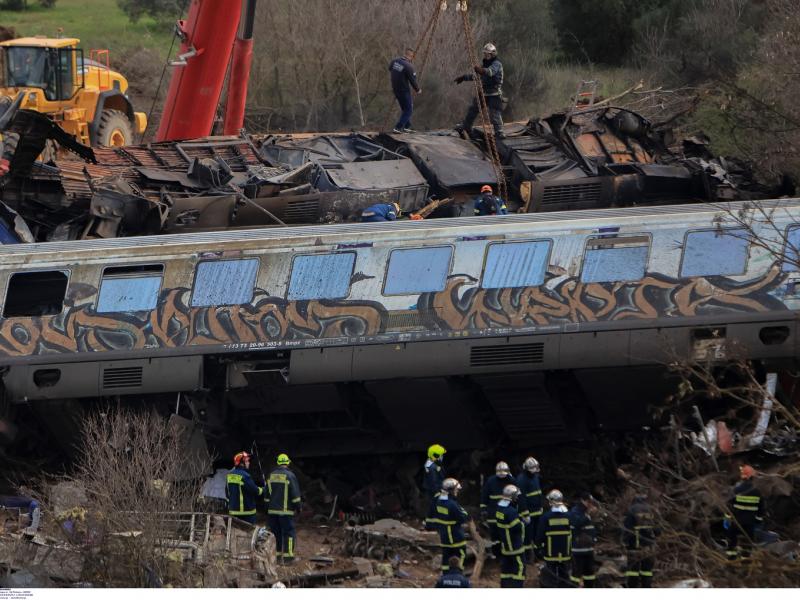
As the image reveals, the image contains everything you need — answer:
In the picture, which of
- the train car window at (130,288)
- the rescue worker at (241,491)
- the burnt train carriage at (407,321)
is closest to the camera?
the rescue worker at (241,491)

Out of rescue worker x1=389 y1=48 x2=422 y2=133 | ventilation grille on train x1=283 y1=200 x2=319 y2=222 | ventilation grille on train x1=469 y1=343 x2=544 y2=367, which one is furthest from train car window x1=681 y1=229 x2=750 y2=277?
rescue worker x1=389 y1=48 x2=422 y2=133

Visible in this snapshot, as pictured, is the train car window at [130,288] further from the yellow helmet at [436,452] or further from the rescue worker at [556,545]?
the rescue worker at [556,545]

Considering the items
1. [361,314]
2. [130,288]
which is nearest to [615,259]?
[361,314]

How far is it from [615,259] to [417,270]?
2.28m

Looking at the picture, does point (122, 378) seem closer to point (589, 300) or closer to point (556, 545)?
point (589, 300)

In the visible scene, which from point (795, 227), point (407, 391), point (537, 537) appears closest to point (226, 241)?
point (407, 391)

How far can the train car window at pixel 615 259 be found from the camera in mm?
16750

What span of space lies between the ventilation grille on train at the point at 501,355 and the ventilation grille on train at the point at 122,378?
3.93 meters

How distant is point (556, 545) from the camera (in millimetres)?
14414

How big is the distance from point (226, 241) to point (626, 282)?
4.82 metres

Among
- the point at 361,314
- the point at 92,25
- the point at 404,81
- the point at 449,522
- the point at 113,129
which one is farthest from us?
the point at 92,25

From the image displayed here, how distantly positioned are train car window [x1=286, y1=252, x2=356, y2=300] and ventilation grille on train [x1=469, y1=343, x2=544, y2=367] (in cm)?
174

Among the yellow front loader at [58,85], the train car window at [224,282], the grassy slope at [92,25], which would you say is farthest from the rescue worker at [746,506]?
the grassy slope at [92,25]

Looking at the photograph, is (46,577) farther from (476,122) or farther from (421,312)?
(476,122)
